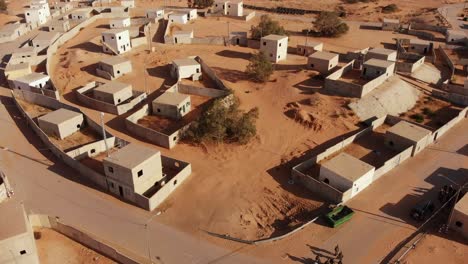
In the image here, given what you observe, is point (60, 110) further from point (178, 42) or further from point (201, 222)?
point (178, 42)

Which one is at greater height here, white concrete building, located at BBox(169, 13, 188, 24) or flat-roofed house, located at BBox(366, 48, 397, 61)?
white concrete building, located at BBox(169, 13, 188, 24)

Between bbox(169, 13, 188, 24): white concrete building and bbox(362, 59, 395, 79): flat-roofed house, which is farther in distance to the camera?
bbox(169, 13, 188, 24): white concrete building

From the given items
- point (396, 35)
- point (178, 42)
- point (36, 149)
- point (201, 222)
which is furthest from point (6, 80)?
Answer: point (396, 35)

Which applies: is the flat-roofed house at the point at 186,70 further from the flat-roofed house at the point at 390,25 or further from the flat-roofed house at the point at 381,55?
the flat-roofed house at the point at 390,25

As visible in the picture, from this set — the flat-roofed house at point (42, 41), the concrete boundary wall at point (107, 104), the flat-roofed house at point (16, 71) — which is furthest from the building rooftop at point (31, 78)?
the flat-roofed house at point (42, 41)

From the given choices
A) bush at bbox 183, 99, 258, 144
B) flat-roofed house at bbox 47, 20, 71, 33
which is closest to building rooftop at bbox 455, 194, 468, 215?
bush at bbox 183, 99, 258, 144

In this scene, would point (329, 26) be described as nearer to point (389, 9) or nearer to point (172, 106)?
point (389, 9)

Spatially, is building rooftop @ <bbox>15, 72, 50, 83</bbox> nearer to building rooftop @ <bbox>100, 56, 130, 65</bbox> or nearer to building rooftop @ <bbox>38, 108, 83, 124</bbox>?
building rooftop @ <bbox>100, 56, 130, 65</bbox>
